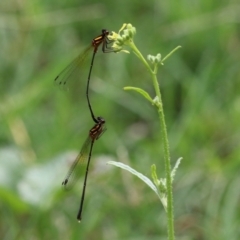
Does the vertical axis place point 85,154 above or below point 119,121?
below

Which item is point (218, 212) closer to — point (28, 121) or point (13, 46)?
point (28, 121)

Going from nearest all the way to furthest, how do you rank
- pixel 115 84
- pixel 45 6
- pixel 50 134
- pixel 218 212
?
pixel 218 212 → pixel 50 134 → pixel 115 84 → pixel 45 6

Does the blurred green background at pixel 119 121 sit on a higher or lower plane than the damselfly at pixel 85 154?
higher

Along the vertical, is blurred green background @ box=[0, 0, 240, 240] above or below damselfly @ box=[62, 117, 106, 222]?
above

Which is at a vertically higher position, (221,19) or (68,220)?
(221,19)

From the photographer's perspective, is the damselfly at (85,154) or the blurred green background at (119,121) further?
the blurred green background at (119,121)

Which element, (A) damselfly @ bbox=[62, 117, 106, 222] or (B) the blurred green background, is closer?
(A) damselfly @ bbox=[62, 117, 106, 222]

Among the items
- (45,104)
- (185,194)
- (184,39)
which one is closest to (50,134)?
(45,104)

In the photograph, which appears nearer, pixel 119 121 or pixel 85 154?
pixel 85 154
